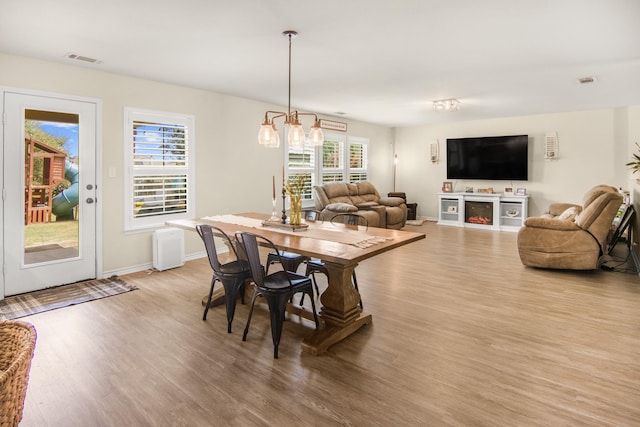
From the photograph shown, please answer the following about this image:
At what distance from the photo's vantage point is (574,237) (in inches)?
186

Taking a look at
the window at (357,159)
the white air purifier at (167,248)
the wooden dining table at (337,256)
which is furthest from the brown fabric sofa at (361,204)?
the wooden dining table at (337,256)

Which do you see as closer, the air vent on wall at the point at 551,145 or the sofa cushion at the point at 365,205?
the air vent on wall at the point at 551,145

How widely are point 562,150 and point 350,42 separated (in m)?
6.25

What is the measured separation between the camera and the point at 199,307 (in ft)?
11.8

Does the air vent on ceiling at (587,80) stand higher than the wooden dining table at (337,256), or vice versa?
the air vent on ceiling at (587,80)

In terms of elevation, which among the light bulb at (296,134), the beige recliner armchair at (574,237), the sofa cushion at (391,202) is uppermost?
the light bulb at (296,134)

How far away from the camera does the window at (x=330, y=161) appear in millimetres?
7316

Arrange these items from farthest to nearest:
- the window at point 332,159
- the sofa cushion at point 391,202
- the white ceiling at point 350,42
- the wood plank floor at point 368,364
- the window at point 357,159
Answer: the window at point 357,159 → the sofa cushion at point 391,202 → the window at point 332,159 → the white ceiling at point 350,42 → the wood plank floor at point 368,364

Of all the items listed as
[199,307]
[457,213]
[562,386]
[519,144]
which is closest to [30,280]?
[199,307]

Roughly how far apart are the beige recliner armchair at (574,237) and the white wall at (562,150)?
9.84 ft

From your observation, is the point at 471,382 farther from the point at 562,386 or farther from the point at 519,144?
the point at 519,144

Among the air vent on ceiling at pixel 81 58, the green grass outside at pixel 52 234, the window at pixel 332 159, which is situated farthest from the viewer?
the window at pixel 332 159

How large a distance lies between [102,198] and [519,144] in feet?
25.6

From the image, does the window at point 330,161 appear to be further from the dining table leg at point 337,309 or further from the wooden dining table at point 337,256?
the dining table leg at point 337,309
